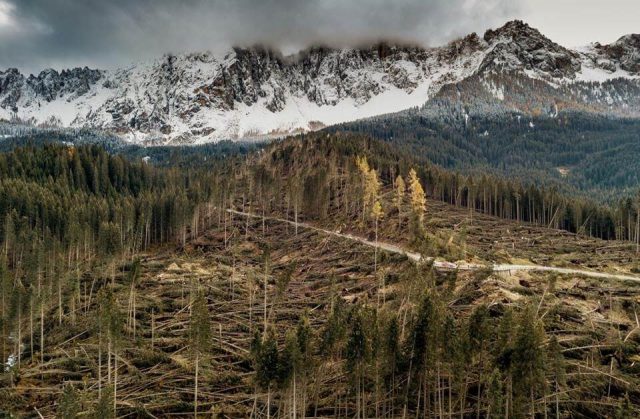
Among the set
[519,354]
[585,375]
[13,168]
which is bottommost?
[585,375]

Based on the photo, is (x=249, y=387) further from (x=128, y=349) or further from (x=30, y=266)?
(x=30, y=266)

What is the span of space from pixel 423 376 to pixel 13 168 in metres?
147

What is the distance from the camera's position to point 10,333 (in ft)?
169

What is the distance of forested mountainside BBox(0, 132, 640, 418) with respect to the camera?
3228 centimetres

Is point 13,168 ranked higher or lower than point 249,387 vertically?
higher

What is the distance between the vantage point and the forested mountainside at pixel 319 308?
32.3 meters

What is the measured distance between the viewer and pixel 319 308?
192 ft

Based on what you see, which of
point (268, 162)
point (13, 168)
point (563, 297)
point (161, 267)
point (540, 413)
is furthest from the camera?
point (268, 162)

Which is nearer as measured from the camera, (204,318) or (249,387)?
(204,318)

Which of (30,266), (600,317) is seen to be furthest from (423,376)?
(30,266)

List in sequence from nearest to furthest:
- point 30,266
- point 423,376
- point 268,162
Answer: point 423,376, point 30,266, point 268,162

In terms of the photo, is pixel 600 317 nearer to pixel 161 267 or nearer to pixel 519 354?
pixel 519 354

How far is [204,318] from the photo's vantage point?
35312 millimetres

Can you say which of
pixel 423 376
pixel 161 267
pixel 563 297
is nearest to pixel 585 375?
pixel 423 376
